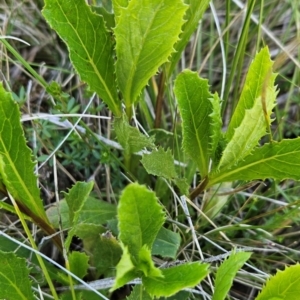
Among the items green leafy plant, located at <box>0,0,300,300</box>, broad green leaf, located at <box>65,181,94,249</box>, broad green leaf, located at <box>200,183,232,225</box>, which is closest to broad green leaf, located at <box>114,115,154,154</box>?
green leafy plant, located at <box>0,0,300,300</box>

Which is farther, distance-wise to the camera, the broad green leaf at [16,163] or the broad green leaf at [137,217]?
the broad green leaf at [16,163]

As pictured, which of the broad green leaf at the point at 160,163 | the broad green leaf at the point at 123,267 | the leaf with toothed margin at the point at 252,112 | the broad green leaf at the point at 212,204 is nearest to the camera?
the broad green leaf at the point at 123,267

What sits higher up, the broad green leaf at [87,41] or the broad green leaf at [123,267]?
the broad green leaf at [87,41]

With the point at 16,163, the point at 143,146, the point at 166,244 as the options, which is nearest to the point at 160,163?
the point at 143,146

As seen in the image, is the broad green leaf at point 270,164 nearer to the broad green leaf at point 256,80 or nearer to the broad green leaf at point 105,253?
the broad green leaf at point 256,80

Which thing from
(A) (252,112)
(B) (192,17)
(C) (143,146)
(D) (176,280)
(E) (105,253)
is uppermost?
(B) (192,17)

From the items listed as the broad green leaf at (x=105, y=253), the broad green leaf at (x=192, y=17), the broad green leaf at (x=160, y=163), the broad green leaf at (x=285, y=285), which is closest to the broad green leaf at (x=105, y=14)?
the broad green leaf at (x=192, y=17)

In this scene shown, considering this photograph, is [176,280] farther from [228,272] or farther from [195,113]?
[195,113]
